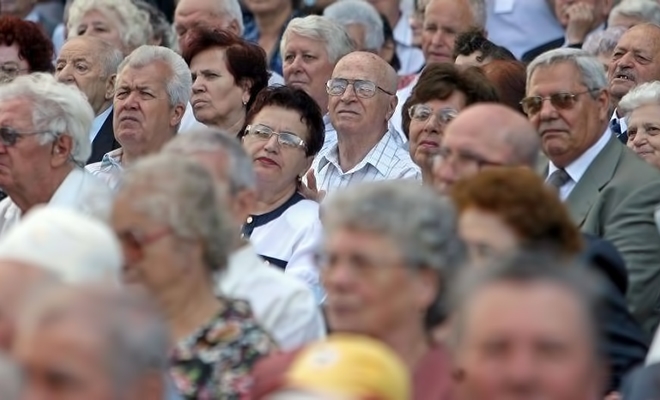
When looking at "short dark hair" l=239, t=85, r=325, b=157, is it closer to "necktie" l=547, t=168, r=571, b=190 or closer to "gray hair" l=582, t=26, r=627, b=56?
"necktie" l=547, t=168, r=571, b=190

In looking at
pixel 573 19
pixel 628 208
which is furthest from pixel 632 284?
pixel 573 19

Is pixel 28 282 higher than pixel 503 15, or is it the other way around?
pixel 28 282

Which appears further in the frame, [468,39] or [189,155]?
[468,39]

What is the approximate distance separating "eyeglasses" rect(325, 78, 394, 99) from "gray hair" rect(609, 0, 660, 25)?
2.22 meters

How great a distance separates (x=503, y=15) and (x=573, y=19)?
0.78m

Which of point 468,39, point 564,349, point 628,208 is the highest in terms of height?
point 564,349

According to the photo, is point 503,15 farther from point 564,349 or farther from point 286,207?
point 564,349

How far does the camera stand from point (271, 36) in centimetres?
1282

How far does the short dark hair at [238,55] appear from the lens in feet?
34.4

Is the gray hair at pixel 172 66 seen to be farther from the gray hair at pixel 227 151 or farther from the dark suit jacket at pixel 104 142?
the gray hair at pixel 227 151

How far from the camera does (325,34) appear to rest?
36.7 feet

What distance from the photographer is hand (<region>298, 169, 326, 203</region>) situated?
8.95 meters

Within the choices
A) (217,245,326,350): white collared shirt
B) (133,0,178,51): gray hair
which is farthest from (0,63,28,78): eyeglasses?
(217,245,326,350): white collared shirt

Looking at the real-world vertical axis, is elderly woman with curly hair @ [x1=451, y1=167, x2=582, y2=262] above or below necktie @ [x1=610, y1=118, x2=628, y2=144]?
above
